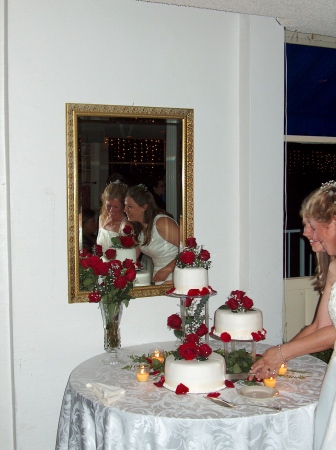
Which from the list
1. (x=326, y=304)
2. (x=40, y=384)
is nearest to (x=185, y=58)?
(x=326, y=304)

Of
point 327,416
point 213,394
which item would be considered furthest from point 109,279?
point 327,416

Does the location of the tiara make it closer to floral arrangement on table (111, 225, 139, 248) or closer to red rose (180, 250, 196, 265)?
floral arrangement on table (111, 225, 139, 248)

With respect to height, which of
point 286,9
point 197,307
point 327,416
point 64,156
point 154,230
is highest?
point 286,9

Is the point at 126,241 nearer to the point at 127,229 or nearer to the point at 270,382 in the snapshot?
the point at 127,229

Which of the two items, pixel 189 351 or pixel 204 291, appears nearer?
pixel 189 351

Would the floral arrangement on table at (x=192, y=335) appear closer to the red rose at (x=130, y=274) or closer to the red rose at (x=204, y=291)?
the red rose at (x=204, y=291)

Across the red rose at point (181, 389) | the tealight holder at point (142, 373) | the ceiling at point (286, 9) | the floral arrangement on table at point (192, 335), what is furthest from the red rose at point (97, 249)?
the ceiling at point (286, 9)

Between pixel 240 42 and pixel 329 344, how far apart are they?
6.18ft

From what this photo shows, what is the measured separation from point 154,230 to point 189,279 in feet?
1.83

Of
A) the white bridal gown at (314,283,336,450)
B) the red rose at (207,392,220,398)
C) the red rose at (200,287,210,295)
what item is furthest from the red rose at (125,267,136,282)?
the white bridal gown at (314,283,336,450)

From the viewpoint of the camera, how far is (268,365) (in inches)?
105

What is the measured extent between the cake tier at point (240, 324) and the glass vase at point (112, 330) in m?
0.57

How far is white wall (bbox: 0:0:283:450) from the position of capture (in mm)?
3127

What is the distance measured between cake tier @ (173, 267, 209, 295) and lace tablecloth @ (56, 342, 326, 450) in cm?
54
